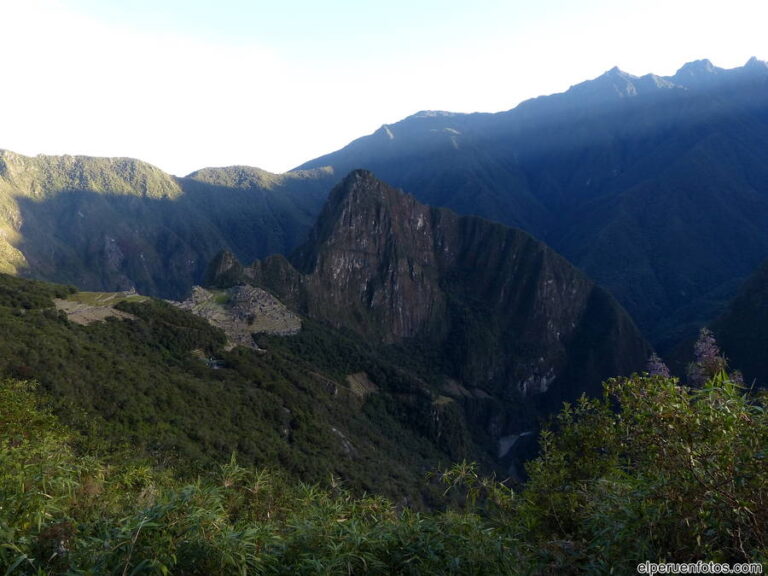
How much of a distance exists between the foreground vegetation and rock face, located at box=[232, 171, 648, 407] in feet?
386

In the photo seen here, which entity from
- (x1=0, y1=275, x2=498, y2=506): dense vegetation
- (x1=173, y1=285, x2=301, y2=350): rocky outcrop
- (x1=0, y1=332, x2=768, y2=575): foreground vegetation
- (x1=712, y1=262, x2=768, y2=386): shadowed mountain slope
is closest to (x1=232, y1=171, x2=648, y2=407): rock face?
(x1=173, y1=285, x2=301, y2=350): rocky outcrop

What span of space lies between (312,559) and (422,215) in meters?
166

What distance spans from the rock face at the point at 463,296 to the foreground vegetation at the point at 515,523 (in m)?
118

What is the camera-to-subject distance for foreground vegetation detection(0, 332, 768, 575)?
6.38 m

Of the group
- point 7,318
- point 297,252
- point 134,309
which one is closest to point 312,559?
point 7,318

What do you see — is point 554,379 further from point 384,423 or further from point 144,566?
point 144,566

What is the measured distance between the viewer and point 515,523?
1014 centimetres

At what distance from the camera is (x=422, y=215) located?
558ft

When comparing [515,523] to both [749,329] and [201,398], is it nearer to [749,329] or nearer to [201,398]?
[201,398]

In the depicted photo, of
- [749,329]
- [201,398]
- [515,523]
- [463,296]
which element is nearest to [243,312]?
[201,398]

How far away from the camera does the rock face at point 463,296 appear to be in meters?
146

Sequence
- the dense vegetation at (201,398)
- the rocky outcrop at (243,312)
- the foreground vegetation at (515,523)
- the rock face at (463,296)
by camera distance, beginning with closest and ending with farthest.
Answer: the foreground vegetation at (515,523) < the dense vegetation at (201,398) < the rocky outcrop at (243,312) < the rock face at (463,296)

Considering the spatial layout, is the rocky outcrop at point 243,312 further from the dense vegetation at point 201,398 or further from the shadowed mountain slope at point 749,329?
the shadowed mountain slope at point 749,329

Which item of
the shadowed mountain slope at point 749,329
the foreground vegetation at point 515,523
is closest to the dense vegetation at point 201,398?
the foreground vegetation at point 515,523
